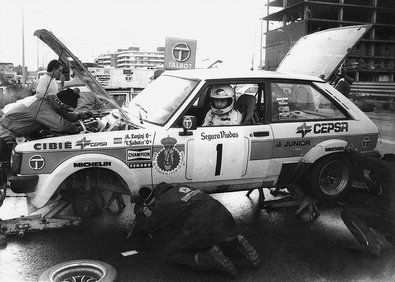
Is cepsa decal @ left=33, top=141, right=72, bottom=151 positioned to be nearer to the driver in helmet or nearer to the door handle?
the driver in helmet

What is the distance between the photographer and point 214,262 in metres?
3.49

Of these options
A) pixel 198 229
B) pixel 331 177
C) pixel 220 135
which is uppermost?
pixel 220 135

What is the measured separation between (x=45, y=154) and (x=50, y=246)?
0.93 metres

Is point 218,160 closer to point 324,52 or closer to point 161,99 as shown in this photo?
point 161,99

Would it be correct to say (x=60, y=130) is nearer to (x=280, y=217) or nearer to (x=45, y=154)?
(x=45, y=154)

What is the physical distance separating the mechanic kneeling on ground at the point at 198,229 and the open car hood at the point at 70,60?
3.80ft

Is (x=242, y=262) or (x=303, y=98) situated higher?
(x=303, y=98)

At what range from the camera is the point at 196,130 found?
173 inches

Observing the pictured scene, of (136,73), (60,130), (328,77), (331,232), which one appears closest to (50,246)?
(60,130)

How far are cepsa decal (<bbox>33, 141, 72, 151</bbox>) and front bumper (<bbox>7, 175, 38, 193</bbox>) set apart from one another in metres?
0.28

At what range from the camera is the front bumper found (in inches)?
155

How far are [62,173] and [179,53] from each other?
337 inches

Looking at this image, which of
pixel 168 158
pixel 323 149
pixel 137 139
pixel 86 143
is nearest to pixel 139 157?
pixel 137 139

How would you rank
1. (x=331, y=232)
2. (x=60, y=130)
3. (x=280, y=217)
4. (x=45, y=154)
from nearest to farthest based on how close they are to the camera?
(x=45, y=154) → (x=60, y=130) → (x=331, y=232) → (x=280, y=217)
